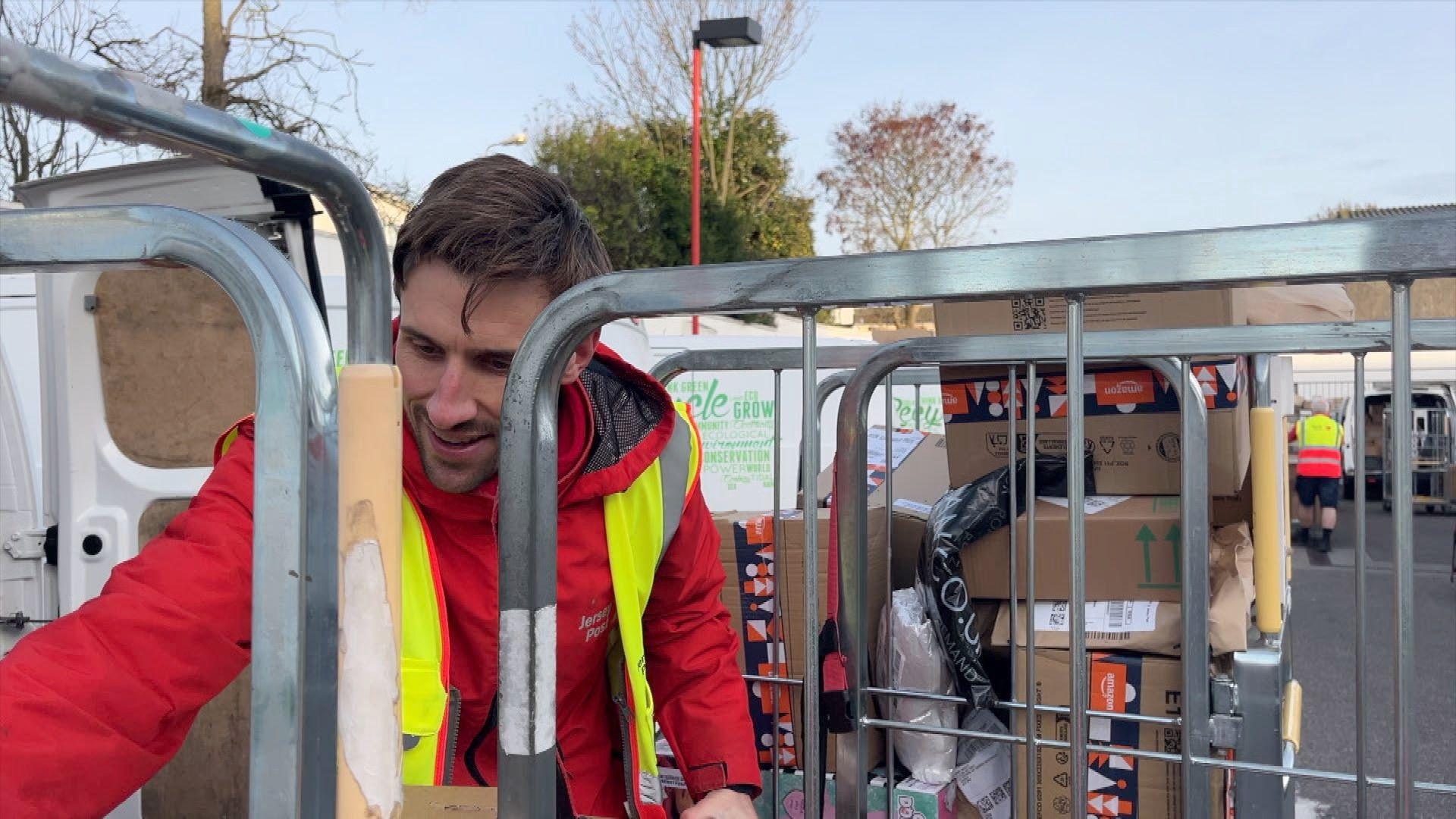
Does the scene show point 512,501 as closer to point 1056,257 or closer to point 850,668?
point 1056,257

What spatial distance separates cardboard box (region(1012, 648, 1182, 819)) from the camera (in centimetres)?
254

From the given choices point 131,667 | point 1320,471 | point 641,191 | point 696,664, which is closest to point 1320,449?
point 1320,471

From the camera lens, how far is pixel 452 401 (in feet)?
5.48

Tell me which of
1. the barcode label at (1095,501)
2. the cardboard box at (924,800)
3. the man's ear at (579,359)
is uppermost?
the man's ear at (579,359)

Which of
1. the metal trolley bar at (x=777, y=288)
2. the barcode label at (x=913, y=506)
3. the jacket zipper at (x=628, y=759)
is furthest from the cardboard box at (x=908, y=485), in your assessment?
the metal trolley bar at (x=777, y=288)

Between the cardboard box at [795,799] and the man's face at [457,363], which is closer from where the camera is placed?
the man's face at [457,363]

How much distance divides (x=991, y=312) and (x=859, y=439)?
72 cm

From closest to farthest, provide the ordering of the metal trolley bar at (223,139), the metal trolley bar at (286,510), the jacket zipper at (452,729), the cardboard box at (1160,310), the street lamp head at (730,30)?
1. the metal trolley bar at (223,139)
2. the metal trolley bar at (286,510)
3. the jacket zipper at (452,729)
4. the cardboard box at (1160,310)
5. the street lamp head at (730,30)

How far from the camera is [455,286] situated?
167cm

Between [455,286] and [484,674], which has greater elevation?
[455,286]

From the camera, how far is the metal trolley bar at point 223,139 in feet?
2.66

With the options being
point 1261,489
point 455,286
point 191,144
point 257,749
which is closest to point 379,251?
point 191,144

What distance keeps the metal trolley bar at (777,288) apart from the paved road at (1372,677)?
47 centimetres

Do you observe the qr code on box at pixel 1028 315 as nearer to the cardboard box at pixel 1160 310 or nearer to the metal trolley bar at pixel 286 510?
the cardboard box at pixel 1160 310
